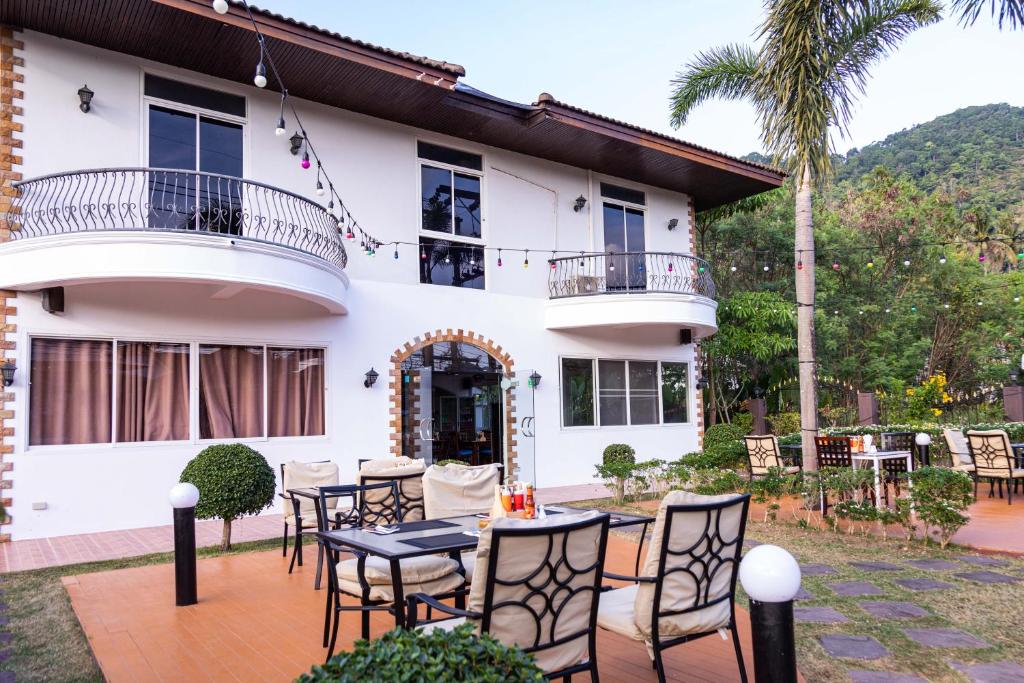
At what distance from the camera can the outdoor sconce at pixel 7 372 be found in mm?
7676

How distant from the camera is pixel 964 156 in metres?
28.2

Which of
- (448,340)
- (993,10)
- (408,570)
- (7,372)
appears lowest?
(408,570)

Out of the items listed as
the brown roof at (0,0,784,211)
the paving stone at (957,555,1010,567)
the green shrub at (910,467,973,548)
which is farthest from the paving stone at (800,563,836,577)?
the brown roof at (0,0,784,211)

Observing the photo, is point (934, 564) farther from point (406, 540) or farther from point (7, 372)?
point (7, 372)

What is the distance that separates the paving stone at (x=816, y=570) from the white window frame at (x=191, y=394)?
6.29 m

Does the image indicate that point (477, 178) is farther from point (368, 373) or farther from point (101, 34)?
point (101, 34)

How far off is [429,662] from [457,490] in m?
3.45

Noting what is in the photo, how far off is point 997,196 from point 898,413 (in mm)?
13811

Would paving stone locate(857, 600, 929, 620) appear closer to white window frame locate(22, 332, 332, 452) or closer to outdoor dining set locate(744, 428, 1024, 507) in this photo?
outdoor dining set locate(744, 428, 1024, 507)

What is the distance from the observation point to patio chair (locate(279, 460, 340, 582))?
6.00 meters

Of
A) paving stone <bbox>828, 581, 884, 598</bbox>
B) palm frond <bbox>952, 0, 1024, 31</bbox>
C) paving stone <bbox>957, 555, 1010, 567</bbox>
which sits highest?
palm frond <bbox>952, 0, 1024, 31</bbox>

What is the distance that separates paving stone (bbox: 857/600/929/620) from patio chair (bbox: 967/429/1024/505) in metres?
5.62

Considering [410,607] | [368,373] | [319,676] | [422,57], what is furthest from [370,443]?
[319,676]

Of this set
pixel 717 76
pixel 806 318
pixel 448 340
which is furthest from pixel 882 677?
pixel 717 76
